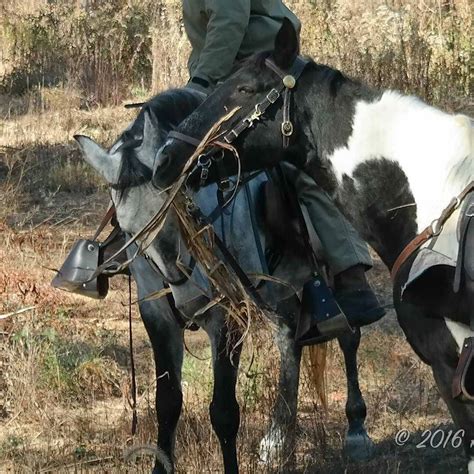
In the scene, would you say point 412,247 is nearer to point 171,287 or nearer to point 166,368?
point 171,287

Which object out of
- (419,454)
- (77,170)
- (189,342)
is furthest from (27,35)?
(419,454)

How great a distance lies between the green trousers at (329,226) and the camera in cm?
546

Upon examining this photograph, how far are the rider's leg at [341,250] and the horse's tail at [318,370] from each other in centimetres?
58

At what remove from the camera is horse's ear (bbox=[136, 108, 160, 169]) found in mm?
4844

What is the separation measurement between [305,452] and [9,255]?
414cm

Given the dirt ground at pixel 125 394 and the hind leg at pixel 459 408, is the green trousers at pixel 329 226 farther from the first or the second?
the hind leg at pixel 459 408

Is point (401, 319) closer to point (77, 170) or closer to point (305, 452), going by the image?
point (305, 452)

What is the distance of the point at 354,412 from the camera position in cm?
615

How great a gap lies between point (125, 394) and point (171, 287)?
1.03 meters

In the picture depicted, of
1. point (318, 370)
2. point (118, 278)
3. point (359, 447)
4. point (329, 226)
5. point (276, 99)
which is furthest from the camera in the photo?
point (118, 278)

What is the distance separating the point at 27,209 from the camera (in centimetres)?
1095

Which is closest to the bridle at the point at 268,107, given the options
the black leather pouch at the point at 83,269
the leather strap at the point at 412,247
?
the leather strap at the point at 412,247

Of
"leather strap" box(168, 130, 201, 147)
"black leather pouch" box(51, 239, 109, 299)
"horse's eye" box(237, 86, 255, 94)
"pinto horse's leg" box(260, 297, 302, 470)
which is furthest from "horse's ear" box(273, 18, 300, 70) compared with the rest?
"pinto horse's leg" box(260, 297, 302, 470)

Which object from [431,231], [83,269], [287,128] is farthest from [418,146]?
[83,269]
